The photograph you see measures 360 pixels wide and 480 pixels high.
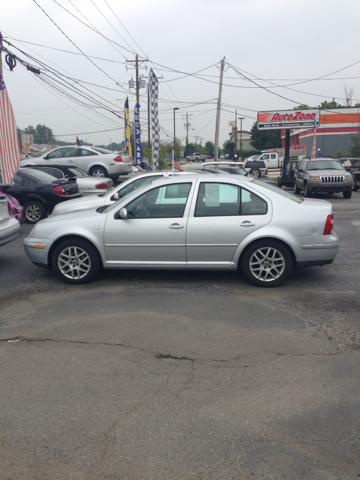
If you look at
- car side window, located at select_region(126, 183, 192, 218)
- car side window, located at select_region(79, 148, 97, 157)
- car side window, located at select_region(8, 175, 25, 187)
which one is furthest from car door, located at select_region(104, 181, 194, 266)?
car side window, located at select_region(79, 148, 97, 157)

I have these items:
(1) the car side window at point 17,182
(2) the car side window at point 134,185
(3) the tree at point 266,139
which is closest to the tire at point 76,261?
(2) the car side window at point 134,185

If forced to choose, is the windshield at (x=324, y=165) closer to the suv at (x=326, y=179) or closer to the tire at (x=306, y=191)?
the suv at (x=326, y=179)

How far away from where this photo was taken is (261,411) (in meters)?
3.31

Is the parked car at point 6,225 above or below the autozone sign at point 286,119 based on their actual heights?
below

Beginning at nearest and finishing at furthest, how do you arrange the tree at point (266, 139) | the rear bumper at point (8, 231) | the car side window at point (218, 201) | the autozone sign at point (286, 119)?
the car side window at point (218, 201) → the rear bumper at point (8, 231) → the autozone sign at point (286, 119) → the tree at point (266, 139)

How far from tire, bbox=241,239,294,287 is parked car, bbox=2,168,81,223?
751cm

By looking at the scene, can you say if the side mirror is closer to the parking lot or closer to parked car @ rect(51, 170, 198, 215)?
the parking lot

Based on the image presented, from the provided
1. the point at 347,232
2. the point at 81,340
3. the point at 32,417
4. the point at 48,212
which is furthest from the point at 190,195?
the point at 48,212

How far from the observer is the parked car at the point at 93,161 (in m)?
18.9

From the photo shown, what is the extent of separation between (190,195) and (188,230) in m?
0.52

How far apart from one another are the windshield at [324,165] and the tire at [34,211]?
11501 millimetres

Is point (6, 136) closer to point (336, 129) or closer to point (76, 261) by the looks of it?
point (76, 261)

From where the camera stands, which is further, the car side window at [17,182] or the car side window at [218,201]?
the car side window at [17,182]

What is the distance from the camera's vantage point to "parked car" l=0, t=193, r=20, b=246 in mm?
7445
